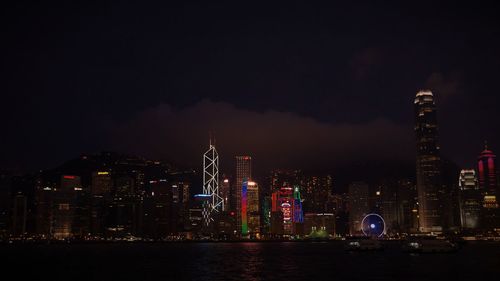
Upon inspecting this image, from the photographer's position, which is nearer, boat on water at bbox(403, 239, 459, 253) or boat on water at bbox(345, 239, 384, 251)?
boat on water at bbox(403, 239, 459, 253)

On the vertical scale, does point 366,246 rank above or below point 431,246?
below

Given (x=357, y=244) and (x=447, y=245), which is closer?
(x=447, y=245)

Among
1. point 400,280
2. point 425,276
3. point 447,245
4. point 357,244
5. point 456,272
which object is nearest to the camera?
point 400,280

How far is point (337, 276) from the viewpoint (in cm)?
8275

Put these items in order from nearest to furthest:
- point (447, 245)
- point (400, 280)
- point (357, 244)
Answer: point (400, 280)
point (447, 245)
point (357, 244)

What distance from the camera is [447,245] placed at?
162 m

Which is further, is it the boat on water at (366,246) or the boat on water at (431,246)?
the boat on water at (366,246)

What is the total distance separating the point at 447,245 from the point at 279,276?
319 feet

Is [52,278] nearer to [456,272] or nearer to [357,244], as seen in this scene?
[456,272]

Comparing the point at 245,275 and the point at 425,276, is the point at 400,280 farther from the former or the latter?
the point at 245,275

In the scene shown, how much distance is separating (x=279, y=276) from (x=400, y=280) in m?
17.2

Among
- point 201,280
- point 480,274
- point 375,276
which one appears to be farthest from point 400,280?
point 201,280

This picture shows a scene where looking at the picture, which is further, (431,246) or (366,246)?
(366,246)

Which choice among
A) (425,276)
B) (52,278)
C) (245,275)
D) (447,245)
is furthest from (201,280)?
(447,245)
